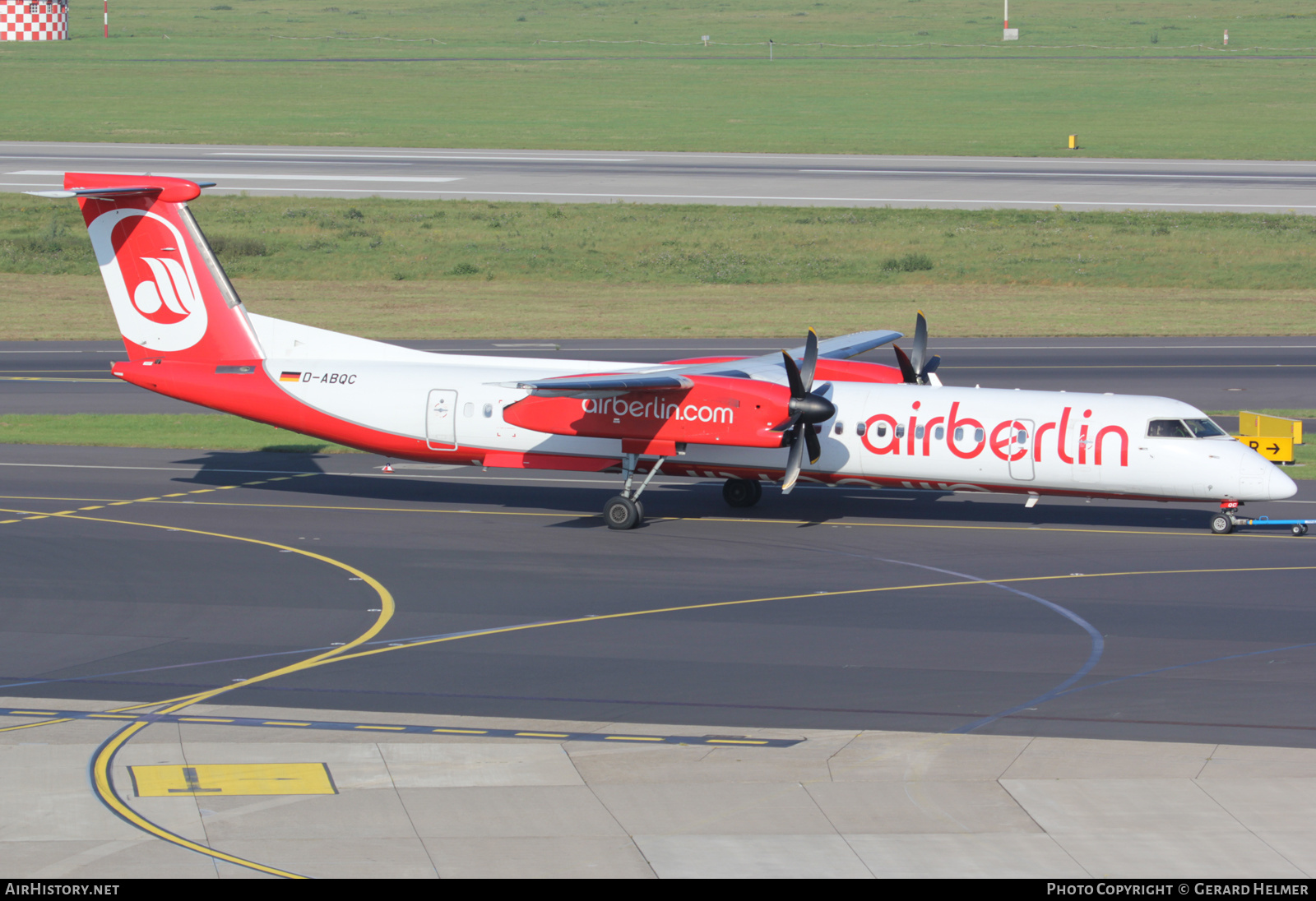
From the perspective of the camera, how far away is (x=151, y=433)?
37.3 m

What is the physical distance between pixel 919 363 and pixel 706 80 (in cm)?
10464

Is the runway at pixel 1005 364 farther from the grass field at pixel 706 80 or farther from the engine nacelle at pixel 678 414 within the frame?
the grass field at pixel 706 80

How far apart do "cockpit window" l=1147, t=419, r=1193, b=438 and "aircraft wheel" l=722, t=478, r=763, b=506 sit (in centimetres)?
798

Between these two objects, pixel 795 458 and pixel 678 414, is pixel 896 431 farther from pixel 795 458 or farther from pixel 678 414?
pixel 678 414

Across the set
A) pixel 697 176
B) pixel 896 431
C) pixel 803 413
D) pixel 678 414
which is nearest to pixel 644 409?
pixel 678 414

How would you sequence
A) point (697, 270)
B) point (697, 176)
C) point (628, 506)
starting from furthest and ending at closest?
1. point (697, 176)
2. point (697, 270)
3. point (628, 506)

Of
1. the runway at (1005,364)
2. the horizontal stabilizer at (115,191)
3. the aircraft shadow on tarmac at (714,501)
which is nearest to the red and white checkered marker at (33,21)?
the runway at (1005,364)

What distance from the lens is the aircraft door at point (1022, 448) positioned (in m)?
26.7

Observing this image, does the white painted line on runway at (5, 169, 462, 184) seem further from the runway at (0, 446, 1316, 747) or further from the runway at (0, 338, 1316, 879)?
the runway at (0, 446, 1316, 747)

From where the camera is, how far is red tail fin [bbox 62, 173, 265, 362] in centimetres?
3014

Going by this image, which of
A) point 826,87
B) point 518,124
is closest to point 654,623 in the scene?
point 518,124

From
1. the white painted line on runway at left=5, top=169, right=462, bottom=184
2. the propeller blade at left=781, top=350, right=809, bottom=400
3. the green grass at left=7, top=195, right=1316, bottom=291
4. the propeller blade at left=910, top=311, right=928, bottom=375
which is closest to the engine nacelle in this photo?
the propeller blade at left=781, top=350, right=809, bottom=400

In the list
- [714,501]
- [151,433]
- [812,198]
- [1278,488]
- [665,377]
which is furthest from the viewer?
[812,198]

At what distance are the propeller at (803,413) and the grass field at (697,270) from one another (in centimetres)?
2438
